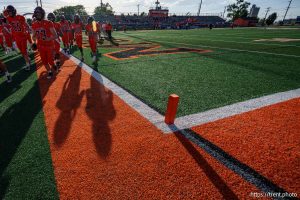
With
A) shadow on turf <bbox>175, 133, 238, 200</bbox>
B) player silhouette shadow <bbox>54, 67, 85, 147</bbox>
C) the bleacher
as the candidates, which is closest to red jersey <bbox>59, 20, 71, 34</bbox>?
player silhouette shadow <bbox>54, 67, 85, 147</bbox>

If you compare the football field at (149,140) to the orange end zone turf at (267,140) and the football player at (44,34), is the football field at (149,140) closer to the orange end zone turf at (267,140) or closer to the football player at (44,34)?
the orange end zone turf at (267,140)

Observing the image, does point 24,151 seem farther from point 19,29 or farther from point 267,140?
point 19,29

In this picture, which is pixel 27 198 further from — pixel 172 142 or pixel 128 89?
pixel 128 89

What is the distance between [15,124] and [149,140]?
2.33 metres

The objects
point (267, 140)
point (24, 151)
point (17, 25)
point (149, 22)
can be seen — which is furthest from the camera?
point (149, 22)

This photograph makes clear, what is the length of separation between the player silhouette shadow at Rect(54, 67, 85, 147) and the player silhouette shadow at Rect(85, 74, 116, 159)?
0.84 feet

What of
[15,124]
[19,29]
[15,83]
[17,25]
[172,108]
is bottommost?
[15,83]

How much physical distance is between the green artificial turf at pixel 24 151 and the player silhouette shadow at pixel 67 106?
0.68 feet

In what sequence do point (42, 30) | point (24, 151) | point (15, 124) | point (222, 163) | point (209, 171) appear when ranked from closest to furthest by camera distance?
point (209, 171) → point (222, 163) → point (24, 151) → point (15, 124) → point (42, 30)

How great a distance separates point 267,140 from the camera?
112 inches

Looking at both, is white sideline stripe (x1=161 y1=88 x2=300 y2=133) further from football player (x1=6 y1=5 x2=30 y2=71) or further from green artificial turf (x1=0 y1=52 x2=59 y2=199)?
football player (x1=6 y1=5 x2=30 y2=71)

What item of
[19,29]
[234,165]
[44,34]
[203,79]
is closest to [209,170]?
[234,165]

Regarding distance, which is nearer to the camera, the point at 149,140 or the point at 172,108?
the point at 149,140

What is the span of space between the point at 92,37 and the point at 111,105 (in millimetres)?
5866
